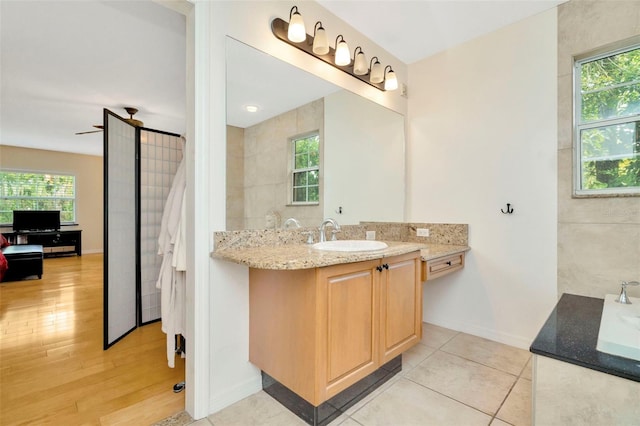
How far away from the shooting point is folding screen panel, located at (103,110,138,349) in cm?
243

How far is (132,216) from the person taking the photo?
2.80 m

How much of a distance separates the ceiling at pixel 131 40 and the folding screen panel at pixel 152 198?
78cm

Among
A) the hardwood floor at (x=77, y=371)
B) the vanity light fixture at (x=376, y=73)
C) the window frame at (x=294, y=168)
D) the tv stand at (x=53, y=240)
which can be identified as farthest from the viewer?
the tv stand at (x=53, y=240)

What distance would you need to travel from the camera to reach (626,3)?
1.93 m

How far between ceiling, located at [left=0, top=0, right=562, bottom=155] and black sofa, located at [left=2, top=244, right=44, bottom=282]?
2.24 meters

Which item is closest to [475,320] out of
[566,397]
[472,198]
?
[472,198]

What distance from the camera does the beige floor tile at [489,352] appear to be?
2092 mm

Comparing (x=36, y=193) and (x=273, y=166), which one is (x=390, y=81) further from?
(x=36, y=193)

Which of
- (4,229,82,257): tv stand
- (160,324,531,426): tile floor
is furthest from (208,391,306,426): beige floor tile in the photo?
(4,229,82,257): tv stand

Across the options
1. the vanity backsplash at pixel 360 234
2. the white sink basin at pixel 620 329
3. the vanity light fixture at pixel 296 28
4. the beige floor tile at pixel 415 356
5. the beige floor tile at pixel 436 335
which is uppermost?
the vanity light fixture at pixel 296 28

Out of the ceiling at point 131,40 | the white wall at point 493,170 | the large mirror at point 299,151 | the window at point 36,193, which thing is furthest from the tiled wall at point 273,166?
the window at point 36,193

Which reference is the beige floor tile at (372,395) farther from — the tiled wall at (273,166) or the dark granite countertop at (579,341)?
the tiled wall at (273,166)

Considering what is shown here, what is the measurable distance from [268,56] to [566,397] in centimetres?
224

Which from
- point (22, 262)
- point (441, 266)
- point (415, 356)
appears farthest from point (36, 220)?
point (441, 266)
